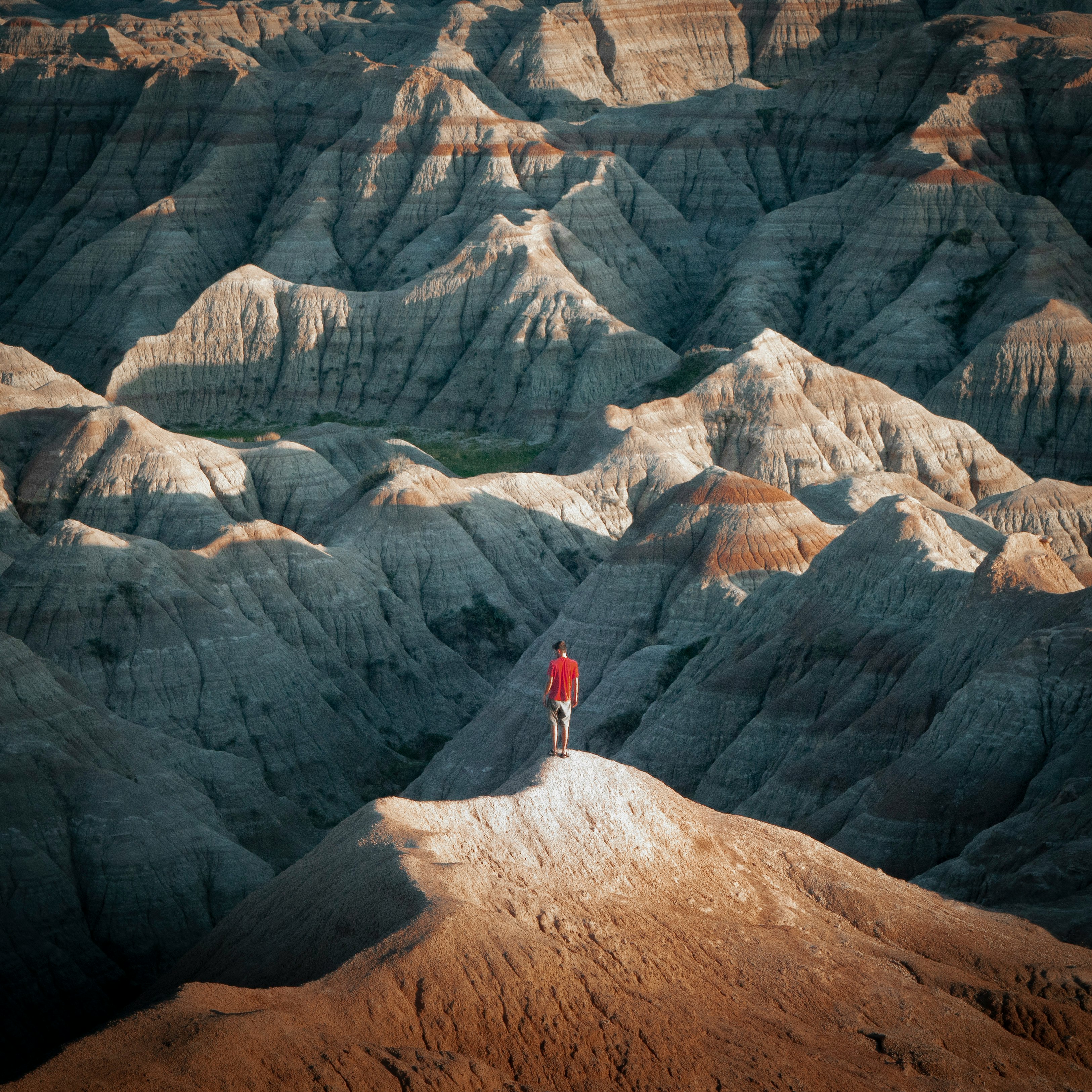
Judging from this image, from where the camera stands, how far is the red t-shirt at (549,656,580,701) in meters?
28.7

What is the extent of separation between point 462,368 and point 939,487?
121 ft

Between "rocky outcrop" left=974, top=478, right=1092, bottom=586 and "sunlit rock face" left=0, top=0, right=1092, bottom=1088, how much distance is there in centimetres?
28

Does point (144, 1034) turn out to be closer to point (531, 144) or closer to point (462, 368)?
point (462, 368)

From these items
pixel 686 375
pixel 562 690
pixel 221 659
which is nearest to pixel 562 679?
pixel 562 690

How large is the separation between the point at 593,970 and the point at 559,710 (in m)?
5.40

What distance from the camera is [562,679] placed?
2872 centimetres

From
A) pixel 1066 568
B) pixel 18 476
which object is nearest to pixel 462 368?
pixel 18 476

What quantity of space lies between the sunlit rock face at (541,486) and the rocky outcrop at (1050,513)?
0.28 metres

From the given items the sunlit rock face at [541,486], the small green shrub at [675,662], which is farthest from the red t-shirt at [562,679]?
the small green shrub at [675,662]

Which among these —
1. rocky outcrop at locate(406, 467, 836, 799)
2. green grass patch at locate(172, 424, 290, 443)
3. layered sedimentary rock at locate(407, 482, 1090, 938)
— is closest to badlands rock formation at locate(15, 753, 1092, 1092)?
layered sedimentary rock at locate(407, 482, 1090, 938)

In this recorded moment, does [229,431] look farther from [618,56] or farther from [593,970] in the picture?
[593,970]

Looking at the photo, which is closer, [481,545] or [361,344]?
[481,545]

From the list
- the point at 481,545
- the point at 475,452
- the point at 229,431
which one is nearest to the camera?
the point at 481,545

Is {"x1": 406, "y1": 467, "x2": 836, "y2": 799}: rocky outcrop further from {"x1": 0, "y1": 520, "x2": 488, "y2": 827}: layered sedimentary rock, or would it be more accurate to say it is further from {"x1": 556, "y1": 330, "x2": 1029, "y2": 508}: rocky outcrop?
{"x1": 556, "y1": 330, "x2": 1029, "y2": 508}: rocky outcrop
